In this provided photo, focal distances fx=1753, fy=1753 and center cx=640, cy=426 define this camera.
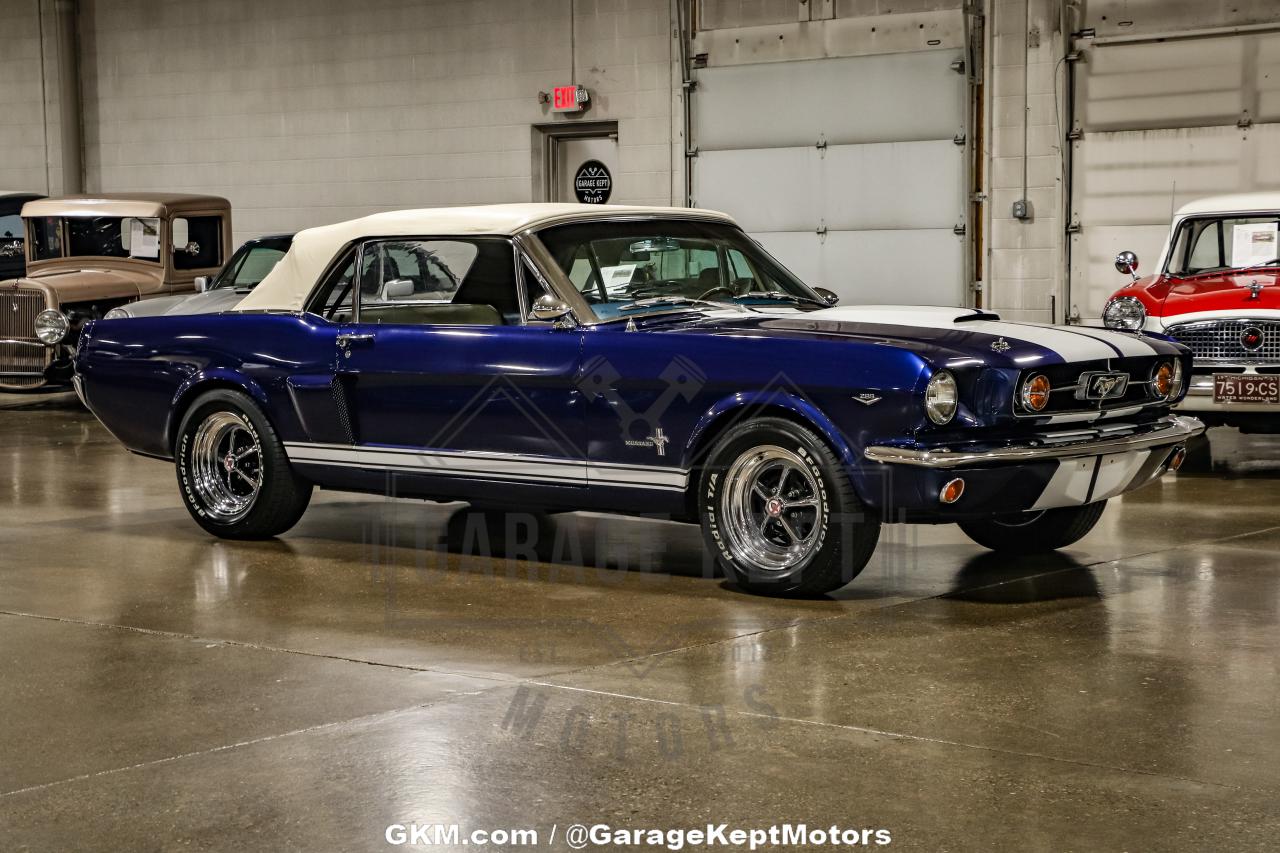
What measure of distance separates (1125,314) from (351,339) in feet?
17.5

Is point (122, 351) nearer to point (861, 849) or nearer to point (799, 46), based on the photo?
point (861, 849)

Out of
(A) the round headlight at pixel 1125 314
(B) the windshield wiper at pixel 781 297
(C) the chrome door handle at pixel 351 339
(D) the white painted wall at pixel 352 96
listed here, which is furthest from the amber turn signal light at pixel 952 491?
(D) the white painted wall at pixel 352 96

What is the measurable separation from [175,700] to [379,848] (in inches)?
61.4

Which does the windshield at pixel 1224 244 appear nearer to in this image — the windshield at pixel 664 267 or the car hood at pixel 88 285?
the windshield at pixel 664 267

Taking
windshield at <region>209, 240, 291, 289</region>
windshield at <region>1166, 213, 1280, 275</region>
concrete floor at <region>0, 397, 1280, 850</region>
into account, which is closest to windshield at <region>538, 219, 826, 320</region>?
concrete floor at <region>0, 397, 1280, 850</region>

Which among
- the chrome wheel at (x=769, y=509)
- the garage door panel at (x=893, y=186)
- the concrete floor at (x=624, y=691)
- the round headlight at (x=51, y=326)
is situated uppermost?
the garage door panel at (x=893, y=186)

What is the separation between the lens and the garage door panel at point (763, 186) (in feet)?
60.1

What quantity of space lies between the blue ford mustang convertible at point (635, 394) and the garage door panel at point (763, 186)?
34.0 ft

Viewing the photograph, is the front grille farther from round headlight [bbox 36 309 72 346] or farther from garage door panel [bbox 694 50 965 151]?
round headlight [bbox 36 309 72 346]

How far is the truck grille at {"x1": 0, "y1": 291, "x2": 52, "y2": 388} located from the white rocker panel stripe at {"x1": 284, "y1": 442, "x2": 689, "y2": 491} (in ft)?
27.4

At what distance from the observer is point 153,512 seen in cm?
923

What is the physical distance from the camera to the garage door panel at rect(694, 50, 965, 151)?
57.1ft

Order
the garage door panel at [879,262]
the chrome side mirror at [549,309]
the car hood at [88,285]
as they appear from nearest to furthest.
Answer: the chrome side mirror at [549,309], the car hood at [88,285], the garage door panel at [879,262]

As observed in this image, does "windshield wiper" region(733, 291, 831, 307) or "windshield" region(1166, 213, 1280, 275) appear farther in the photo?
"windshield" region(1166, 213, 1280, 275)
